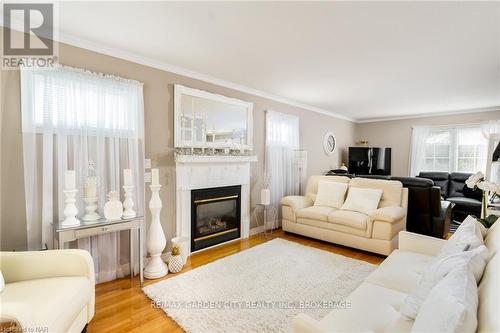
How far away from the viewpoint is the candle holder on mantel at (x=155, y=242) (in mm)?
2729

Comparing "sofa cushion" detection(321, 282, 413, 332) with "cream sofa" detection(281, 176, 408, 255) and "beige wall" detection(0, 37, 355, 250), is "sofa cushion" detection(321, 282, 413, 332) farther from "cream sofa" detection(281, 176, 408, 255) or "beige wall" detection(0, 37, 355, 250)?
"beige wall" detection(0, 37, 355, 250)

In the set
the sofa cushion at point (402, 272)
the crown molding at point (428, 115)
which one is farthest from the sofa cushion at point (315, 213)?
the crown molding at point (428, 115)

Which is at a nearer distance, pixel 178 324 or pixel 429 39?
pixel 178 324

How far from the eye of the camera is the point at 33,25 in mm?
2164

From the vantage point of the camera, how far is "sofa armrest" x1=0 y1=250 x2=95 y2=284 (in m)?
1.70

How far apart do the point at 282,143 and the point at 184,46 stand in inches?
104

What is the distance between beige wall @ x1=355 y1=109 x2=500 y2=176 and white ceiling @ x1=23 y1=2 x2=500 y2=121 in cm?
213

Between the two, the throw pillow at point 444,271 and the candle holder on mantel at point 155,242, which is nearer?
the throw pillow at point 444,271

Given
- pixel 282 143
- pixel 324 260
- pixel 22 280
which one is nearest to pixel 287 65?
pixel 282 143

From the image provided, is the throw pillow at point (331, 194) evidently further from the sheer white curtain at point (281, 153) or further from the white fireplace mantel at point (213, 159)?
the white fireplace mantel at point (213, 159)

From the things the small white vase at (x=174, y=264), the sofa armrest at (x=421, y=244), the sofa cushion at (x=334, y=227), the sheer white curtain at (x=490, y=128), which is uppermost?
the sheer white curtain at (x=490, y=128)

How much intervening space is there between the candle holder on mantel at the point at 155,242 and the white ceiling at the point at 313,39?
158 cm

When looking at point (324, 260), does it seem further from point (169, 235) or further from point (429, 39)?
point (429, 39)

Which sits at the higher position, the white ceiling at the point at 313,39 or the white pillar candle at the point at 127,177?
the white ceiling at the point at 313,39
